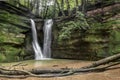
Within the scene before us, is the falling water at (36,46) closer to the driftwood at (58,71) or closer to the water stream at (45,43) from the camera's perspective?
the water stream at (45,43)

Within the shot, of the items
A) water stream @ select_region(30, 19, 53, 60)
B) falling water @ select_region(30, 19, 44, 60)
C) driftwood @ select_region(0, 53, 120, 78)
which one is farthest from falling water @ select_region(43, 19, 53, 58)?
driftwood @ select_region(0, 53, 120, 78)

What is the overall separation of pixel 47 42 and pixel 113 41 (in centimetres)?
852

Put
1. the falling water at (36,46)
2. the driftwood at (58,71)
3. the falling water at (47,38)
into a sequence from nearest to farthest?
the driftwood at (58,71), the falling water at (36,46), the falling water at (47,38)

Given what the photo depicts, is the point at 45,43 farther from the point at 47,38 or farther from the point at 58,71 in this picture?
the point at 58,71

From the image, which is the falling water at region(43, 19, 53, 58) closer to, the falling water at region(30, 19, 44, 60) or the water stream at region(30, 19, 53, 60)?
the water stream at region(30, 19, 53, 60)

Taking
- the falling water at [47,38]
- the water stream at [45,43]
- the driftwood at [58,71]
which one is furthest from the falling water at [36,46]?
the driftwood at [58,71]

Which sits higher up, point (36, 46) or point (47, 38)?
point (47, 38)

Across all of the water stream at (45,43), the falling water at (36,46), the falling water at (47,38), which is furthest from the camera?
the falling water at (47,38)

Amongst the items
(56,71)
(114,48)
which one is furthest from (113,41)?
(56,71)

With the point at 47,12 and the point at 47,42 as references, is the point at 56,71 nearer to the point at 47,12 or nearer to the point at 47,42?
the point at 47,42

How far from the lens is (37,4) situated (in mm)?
35750

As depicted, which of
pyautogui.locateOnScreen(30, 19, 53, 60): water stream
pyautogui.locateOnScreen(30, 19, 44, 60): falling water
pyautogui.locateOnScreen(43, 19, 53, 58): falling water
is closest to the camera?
pyautogui.locateOnScreen(30, 19, 44, 60): falling water

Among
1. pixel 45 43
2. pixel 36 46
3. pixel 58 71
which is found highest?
pixel 58 71

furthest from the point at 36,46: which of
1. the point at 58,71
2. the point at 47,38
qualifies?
the point at 58,71
